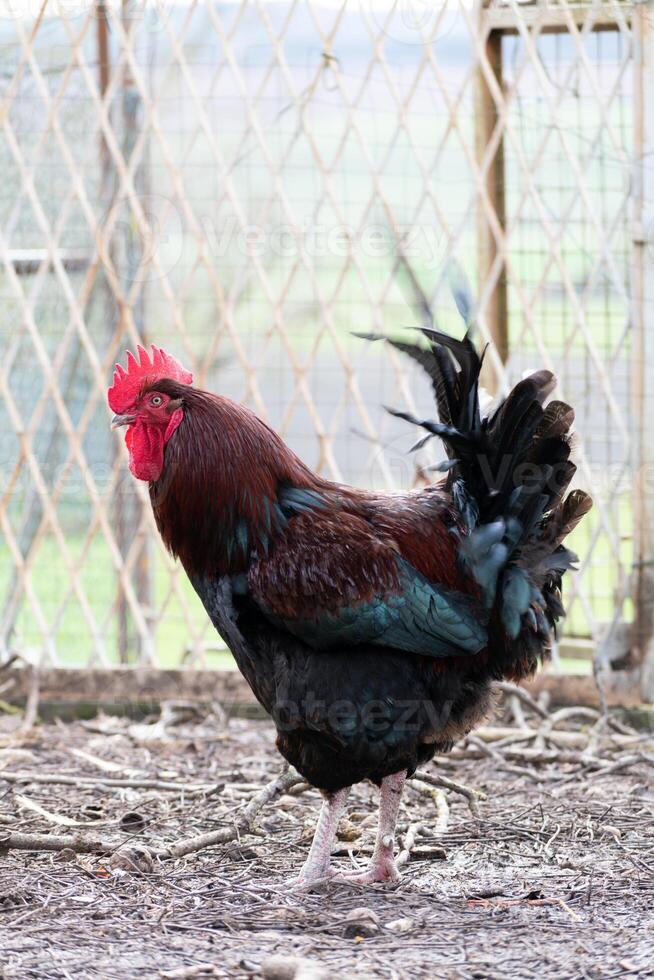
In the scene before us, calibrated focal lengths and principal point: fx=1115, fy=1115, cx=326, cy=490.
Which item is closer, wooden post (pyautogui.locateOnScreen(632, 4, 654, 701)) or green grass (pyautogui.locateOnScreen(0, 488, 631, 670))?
wooden post (pyautogui.locateOnScreen(632, 4, 654, 701))

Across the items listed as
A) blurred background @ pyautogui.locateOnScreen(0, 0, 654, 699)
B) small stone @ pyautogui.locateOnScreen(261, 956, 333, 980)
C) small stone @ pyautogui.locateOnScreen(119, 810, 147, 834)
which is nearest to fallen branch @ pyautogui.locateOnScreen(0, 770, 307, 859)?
small stone @ pyautogui.locateOnScreen(119, 810, 147, 834)

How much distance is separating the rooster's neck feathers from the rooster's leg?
538 mm

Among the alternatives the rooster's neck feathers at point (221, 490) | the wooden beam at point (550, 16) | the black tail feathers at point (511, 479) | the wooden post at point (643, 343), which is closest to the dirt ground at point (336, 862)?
the wooden post at point (643, 343)

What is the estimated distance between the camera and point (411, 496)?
254 cm

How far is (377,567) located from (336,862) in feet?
2.39

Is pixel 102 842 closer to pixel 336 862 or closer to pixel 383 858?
pixel 336 862

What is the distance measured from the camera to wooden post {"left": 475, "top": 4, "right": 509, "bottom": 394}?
4.03 metres

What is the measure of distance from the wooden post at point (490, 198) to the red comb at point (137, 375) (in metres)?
1.76

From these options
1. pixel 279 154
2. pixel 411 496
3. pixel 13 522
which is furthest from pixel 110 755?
pixel 279 154

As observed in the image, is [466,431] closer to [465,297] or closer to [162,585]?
[465,297]

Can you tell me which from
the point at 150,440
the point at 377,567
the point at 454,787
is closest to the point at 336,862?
the point at 454,787

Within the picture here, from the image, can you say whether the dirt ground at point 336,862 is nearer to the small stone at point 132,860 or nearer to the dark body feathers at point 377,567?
the small stone at point 132,860

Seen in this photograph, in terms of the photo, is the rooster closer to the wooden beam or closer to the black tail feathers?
the black tail feathers

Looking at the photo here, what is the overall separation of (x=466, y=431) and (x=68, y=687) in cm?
231
